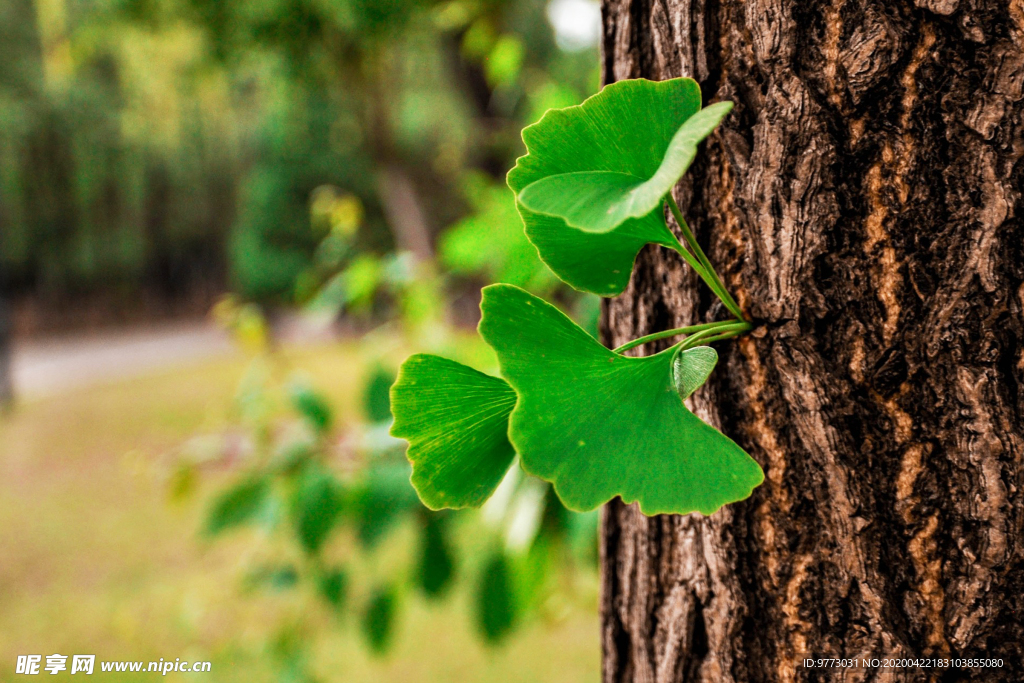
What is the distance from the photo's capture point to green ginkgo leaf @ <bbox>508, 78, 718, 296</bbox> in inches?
9.4

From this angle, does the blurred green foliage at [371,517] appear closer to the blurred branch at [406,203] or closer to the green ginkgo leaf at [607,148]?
the green ginkgo leaf at [607,148]

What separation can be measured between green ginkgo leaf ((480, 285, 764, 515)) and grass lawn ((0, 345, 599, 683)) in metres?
0.72

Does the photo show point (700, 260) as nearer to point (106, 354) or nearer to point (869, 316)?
point (869, 316)

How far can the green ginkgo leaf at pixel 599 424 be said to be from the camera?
247mm

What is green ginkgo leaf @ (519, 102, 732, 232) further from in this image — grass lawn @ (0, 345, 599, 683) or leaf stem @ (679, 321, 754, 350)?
grass lawn @ (0, 345, 599, 683)

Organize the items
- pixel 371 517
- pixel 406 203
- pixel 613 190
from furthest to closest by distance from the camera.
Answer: pixel 406 203, pixel 371 517, pixel 613 190

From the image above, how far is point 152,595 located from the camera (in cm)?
216

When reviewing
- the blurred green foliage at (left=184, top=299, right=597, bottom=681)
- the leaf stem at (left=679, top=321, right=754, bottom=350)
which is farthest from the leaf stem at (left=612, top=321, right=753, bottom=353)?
the blurred green foliage at (left=184, top=299, right=597, bottom=681)

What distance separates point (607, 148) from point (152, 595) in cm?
241

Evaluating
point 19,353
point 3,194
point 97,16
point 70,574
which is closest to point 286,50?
point 97,16

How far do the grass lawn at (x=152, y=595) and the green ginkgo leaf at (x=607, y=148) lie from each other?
745mm

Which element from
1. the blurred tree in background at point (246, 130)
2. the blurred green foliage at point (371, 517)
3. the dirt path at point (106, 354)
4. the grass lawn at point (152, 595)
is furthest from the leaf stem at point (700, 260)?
the dirt path at point (106, 354)

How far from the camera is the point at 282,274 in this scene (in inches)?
284

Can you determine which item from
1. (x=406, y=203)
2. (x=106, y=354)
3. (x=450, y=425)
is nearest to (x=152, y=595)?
(x=406, y=203)
